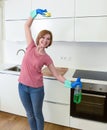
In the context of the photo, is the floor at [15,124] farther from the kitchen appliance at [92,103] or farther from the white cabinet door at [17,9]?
the white cabinet door at [17,9]

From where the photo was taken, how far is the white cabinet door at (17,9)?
2.49 m

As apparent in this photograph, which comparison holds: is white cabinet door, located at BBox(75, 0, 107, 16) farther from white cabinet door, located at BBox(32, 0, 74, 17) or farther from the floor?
the floor

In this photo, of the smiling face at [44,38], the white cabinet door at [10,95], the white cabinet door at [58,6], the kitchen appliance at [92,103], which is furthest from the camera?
A: the white cabinet door at [10,95]

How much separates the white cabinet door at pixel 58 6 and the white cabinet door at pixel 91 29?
0.54ft

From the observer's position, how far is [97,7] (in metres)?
2.11

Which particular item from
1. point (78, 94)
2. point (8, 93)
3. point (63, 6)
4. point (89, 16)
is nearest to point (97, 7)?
point (89, 16)

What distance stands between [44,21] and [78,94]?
46.3 inches

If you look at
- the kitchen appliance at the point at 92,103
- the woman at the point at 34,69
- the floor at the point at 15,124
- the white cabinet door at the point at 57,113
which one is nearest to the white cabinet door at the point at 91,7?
the woman at the point at 34,69

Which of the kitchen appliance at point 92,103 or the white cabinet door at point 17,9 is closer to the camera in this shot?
the kitchen appliance at point 92,103

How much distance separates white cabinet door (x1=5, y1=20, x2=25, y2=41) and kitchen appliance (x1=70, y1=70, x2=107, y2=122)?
1037 mm

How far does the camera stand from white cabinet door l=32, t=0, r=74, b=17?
2.24 m

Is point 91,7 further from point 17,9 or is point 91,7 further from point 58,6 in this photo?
point 17,9

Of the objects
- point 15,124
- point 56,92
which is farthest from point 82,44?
point 15,124

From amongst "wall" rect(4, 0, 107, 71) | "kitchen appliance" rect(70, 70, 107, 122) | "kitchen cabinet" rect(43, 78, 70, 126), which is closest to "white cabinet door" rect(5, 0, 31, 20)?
"wall" rect(4, 0, 107, 71)
